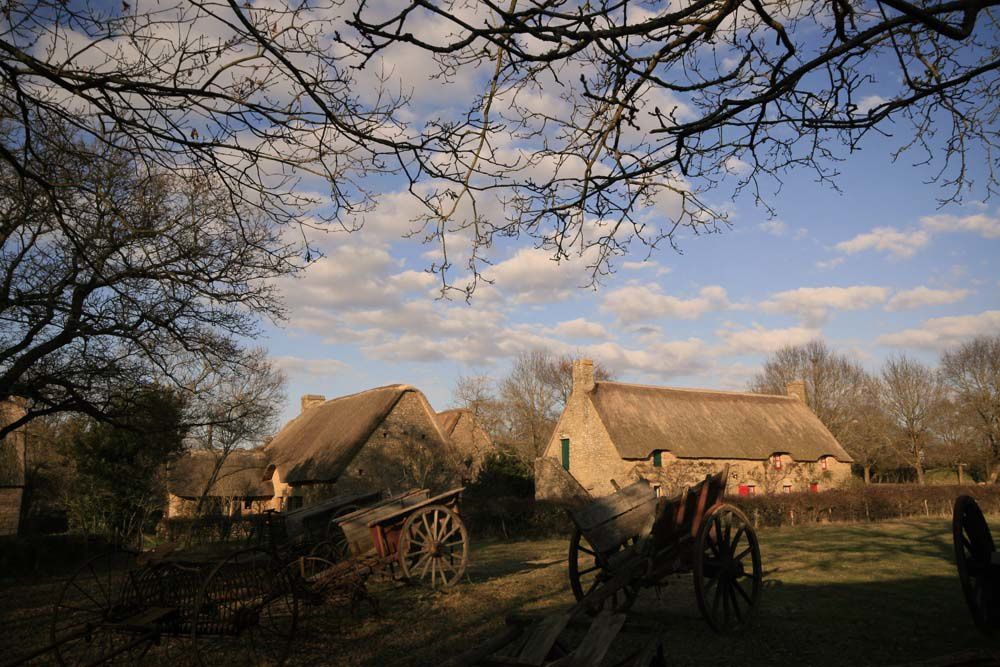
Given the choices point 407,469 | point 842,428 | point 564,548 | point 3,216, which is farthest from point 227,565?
point 842,428

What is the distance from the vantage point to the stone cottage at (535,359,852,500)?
27.3 meters

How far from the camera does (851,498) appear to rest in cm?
2312

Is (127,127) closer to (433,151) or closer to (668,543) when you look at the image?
(433,151)

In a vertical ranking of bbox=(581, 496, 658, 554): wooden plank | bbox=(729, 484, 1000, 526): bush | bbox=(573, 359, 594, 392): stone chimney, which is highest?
bbox=(573, 359, 594, 392): stone chimney

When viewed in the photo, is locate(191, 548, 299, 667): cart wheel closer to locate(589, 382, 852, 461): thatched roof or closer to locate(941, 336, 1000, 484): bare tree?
locate(589, 382, 852, 461): thatched roof

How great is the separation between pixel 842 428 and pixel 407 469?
95.5 feet

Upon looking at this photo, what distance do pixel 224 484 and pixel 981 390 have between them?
38855 millimetres

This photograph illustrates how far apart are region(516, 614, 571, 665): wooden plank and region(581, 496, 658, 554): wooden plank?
2705mm

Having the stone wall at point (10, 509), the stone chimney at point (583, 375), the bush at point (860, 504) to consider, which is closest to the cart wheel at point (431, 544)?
the bush at point (860, 504)

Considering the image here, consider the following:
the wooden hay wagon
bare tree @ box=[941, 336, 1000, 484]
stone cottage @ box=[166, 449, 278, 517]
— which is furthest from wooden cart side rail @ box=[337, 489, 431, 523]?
bare tree @ box=[941, 336, 1000, 484]

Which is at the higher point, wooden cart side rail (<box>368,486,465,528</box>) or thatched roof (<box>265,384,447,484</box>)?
thatched roof (<box>265,384,447,484</box>)

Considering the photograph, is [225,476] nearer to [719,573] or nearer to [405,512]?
[405,512]

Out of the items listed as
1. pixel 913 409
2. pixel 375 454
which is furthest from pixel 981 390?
pixel 375 454

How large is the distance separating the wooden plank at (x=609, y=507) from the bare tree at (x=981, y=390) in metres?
37.5
